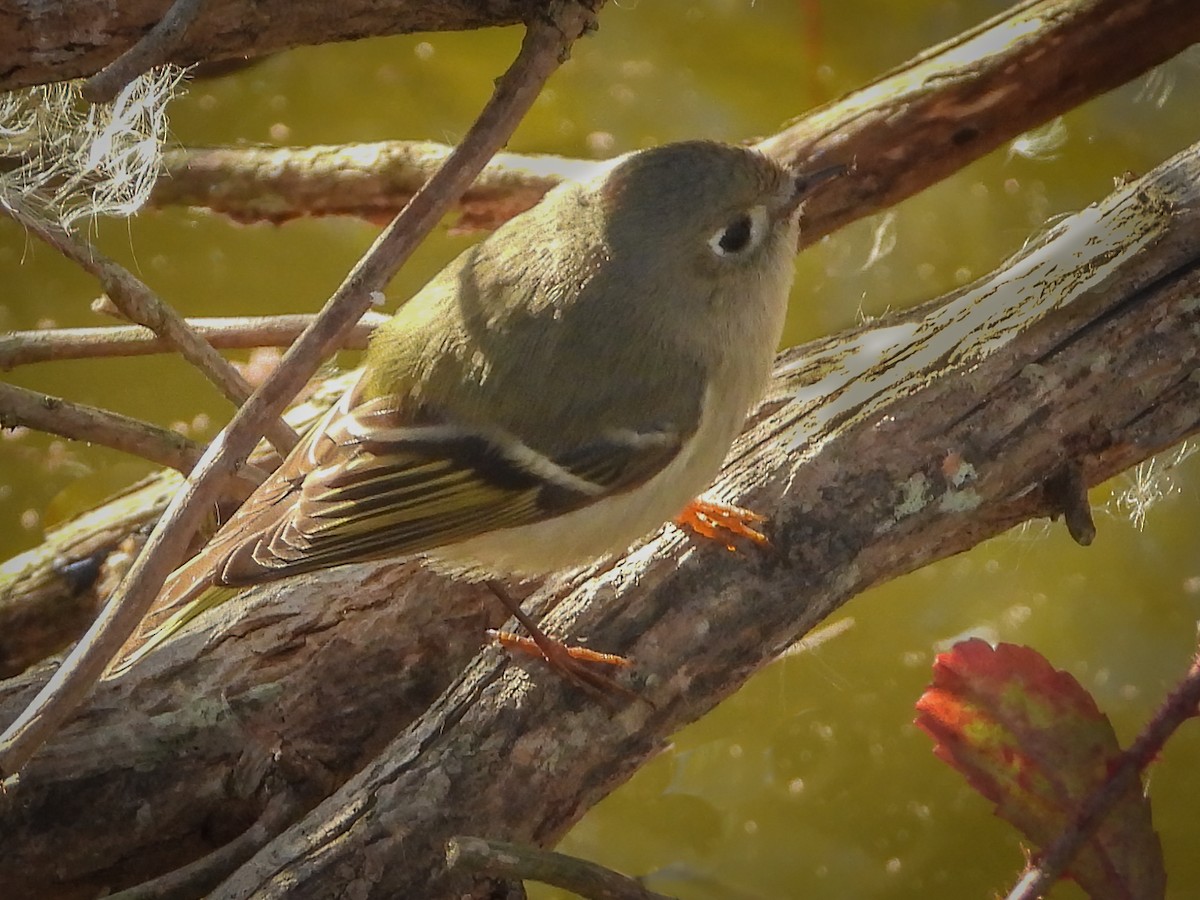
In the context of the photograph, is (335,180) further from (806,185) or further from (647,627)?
(647,627)

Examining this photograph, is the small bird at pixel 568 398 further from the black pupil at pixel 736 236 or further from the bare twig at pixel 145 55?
the bare twig at pixel 145 55

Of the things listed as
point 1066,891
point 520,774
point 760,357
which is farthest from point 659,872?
point 760,357

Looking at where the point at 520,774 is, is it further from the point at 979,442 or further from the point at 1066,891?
the point at 1066,891

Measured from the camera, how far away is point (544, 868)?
31.2 inches

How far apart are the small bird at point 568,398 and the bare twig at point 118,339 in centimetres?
36

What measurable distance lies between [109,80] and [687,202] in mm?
Answer: 497

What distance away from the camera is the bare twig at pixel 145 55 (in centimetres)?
77

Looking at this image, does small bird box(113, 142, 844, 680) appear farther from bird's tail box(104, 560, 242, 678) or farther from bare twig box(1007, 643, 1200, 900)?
bare twig box(1007, 643, 1200, 900)

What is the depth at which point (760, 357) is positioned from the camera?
1081 millimetres

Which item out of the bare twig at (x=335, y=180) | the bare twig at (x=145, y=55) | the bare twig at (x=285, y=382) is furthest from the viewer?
the bare twig at (x=335, y=180)

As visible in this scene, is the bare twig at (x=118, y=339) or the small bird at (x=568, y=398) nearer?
the small bird at (x=568, y=398)

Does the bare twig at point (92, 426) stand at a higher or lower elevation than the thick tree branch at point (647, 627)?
higher

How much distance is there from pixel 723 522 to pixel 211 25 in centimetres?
62

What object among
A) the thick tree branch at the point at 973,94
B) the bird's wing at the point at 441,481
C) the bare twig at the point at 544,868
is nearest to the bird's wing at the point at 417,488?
the bird's wing at the point at 441,481
